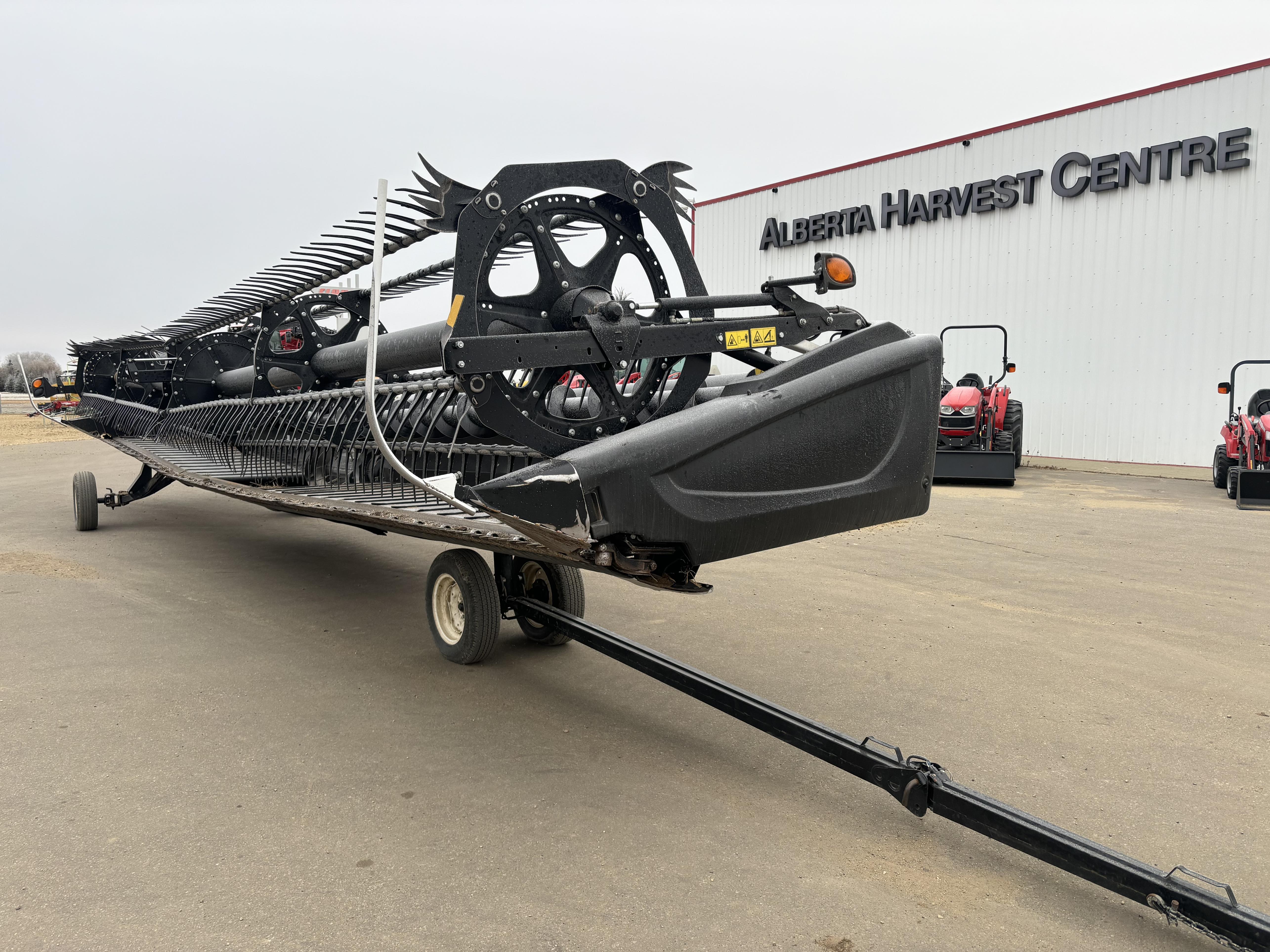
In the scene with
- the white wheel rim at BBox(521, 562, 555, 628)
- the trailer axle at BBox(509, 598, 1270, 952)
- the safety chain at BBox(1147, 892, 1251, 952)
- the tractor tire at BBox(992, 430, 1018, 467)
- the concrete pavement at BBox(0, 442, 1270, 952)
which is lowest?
the concrete pavement at BBox(0, 442, 1270, 952)

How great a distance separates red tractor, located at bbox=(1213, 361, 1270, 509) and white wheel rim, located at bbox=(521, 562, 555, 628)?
8.26m

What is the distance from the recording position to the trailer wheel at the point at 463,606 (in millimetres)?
4133

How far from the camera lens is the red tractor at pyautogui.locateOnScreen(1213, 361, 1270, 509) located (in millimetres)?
9211

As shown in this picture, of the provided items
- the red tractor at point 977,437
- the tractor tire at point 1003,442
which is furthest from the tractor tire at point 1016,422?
the tractor tire at point 1003,442

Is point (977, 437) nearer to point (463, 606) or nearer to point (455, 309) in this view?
point (463, 606)

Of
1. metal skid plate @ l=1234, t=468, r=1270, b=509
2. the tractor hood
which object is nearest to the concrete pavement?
metal skid plate @ l=1234, t=468, r=1270, b=509

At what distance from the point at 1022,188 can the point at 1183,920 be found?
15.8 meters

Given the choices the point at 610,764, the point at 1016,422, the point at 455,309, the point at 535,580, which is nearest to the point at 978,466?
the point at 1016,422

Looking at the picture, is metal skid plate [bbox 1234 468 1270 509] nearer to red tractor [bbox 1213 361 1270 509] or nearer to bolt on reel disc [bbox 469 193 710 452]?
red tractor [bbox 1213 361 1270 509]

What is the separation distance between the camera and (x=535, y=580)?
466cm

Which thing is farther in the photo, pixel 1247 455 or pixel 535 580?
pixel 1247 455

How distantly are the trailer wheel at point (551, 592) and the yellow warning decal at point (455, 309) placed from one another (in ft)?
5.29

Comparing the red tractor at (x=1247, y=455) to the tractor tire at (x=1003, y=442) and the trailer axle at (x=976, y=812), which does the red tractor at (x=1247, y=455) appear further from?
the trailer axle at (x=976, y=812)

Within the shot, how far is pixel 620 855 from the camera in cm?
253
